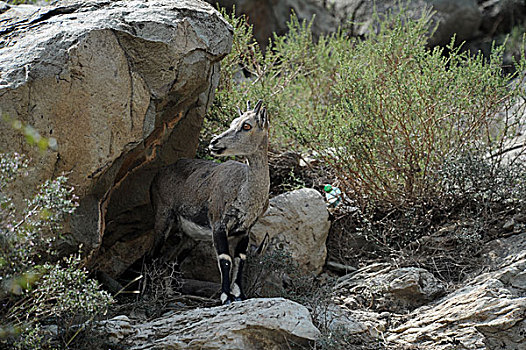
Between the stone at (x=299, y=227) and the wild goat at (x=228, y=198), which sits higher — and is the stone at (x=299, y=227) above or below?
below

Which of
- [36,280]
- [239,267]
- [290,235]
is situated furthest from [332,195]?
[36,280]

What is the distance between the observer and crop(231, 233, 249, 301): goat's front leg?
4778 mm

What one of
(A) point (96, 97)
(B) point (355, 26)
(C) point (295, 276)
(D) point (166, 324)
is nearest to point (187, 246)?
(C) point (295, 276)

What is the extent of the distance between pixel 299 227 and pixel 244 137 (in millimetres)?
1425

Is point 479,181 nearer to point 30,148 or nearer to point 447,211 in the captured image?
point 447,211

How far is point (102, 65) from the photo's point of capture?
4.46 metres

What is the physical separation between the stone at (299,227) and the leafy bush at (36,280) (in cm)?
209

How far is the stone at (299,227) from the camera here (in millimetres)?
5727

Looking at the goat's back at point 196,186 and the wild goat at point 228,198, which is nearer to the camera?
the wild goat at point 228,198

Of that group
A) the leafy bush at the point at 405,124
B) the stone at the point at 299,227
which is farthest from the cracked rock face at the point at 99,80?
the leafy bush at the point at 405,124

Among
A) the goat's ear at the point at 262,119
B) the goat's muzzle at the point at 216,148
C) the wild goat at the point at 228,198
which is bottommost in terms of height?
the wild goat at the point at 228,198

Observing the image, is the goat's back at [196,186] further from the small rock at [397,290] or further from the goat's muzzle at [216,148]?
the small rock at [397,290]

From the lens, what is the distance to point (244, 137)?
4738 mm

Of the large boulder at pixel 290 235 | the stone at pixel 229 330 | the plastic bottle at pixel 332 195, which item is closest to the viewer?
the stone at pixel 229 330
